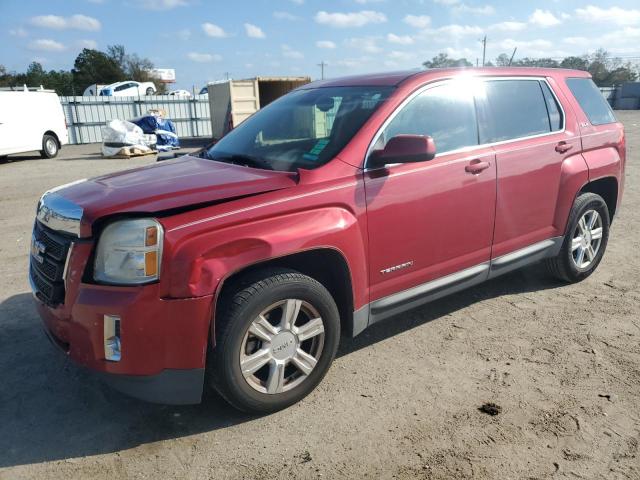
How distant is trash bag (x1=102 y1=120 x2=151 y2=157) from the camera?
56.0 ft

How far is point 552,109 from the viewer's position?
4.35 m

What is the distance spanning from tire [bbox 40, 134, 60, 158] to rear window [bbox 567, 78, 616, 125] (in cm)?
1686

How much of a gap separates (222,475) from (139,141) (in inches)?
653

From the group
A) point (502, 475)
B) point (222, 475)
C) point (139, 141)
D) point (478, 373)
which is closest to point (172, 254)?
point (222, 475)

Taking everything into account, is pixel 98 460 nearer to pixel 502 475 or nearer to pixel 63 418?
pixel 63 418

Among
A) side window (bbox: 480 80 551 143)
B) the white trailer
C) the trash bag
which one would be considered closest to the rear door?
side window (bbox: 480 80 551 143)

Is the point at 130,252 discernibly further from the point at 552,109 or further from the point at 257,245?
the point at 552,109

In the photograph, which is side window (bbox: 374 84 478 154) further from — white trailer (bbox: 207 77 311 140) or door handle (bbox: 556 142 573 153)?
white trailer (bbox: 207 77 311 140)

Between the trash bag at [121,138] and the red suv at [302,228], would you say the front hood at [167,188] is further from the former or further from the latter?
the trash bag at [121,138]

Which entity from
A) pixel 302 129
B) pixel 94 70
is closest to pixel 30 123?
pixel 302 129

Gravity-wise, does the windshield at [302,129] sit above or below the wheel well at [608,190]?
above

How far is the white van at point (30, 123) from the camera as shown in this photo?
50.8ft

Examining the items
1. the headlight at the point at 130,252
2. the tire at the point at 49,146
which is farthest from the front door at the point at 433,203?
the tire at the point at 49,146

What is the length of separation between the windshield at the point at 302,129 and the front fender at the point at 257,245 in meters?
0.41
